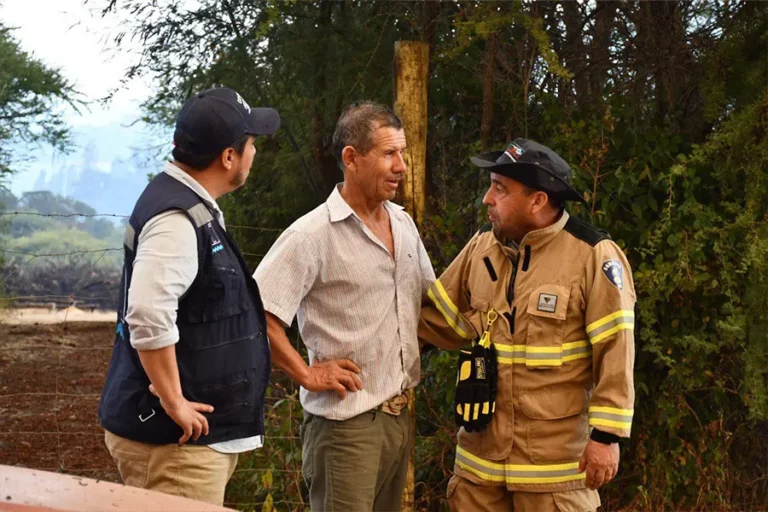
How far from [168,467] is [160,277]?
0.53 metres

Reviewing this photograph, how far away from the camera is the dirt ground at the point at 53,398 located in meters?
6.93

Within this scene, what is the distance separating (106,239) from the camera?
10.5m

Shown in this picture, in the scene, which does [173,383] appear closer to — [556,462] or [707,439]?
[556,462]

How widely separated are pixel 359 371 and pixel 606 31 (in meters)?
3.13

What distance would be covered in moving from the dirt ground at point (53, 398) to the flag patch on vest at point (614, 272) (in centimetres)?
383

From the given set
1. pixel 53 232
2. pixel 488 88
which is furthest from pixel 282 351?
pixel 53 232

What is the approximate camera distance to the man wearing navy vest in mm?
2482

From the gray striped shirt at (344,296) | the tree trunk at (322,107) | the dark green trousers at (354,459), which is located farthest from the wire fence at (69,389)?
the gray striped shirt at (344,296)

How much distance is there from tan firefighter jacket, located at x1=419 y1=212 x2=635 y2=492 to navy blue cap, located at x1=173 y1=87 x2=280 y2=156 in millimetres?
1084

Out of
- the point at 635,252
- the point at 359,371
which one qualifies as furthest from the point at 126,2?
the point at 359,371

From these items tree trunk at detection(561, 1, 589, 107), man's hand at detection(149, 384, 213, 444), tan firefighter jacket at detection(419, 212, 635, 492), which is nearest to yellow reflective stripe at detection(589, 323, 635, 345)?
tan firefighter jacket at detection(419, 212, 635, 492)

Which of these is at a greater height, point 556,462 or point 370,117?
point 370,117

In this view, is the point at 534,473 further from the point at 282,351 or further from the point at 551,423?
the point at 282,351

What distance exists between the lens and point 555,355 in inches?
124
